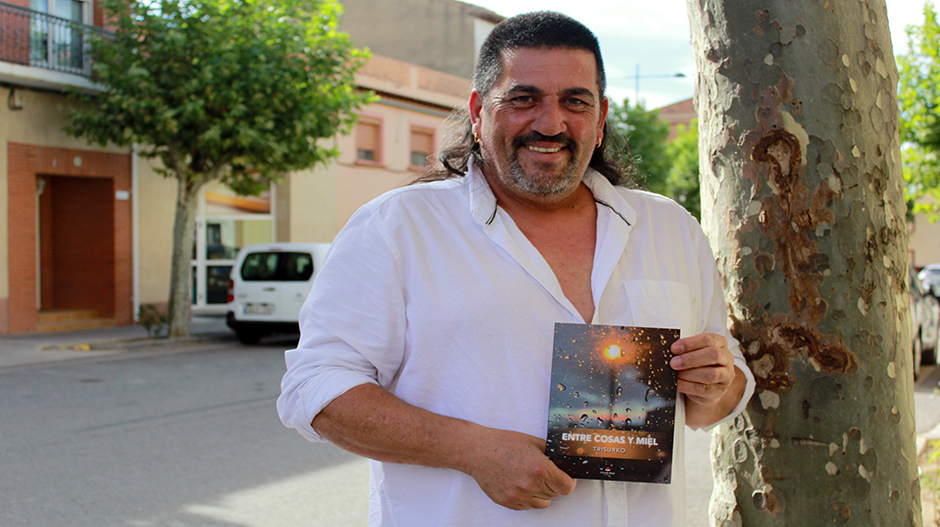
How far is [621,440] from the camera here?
1721 millimetres

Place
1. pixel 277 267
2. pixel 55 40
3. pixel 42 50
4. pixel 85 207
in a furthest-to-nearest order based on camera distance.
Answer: pixel 85 207 < pixel 55 40 < pixel 42 50 < pixel 277 267

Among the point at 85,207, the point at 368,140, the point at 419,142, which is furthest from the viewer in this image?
the point at 419,142

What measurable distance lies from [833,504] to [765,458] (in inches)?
7.4

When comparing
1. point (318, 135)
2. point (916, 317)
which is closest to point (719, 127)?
point (916, 317)

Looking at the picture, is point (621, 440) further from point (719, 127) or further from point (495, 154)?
point (719, 127)

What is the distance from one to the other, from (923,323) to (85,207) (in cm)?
1516

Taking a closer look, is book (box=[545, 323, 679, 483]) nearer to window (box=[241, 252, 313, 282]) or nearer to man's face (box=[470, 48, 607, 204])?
man's face (box=[470, 48, 607, 204])

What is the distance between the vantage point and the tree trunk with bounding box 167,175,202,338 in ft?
47.5

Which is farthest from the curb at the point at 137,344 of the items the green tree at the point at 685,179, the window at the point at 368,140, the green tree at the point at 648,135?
the green tree at the point at 685,179

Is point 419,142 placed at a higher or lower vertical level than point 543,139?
higher

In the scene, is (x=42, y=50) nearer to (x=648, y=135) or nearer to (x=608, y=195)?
(x=608, y=195)

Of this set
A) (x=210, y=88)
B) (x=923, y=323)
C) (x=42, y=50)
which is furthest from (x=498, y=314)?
(x=42, y=50)

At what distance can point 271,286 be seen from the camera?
46.6 ft

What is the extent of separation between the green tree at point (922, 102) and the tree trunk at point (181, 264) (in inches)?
444
